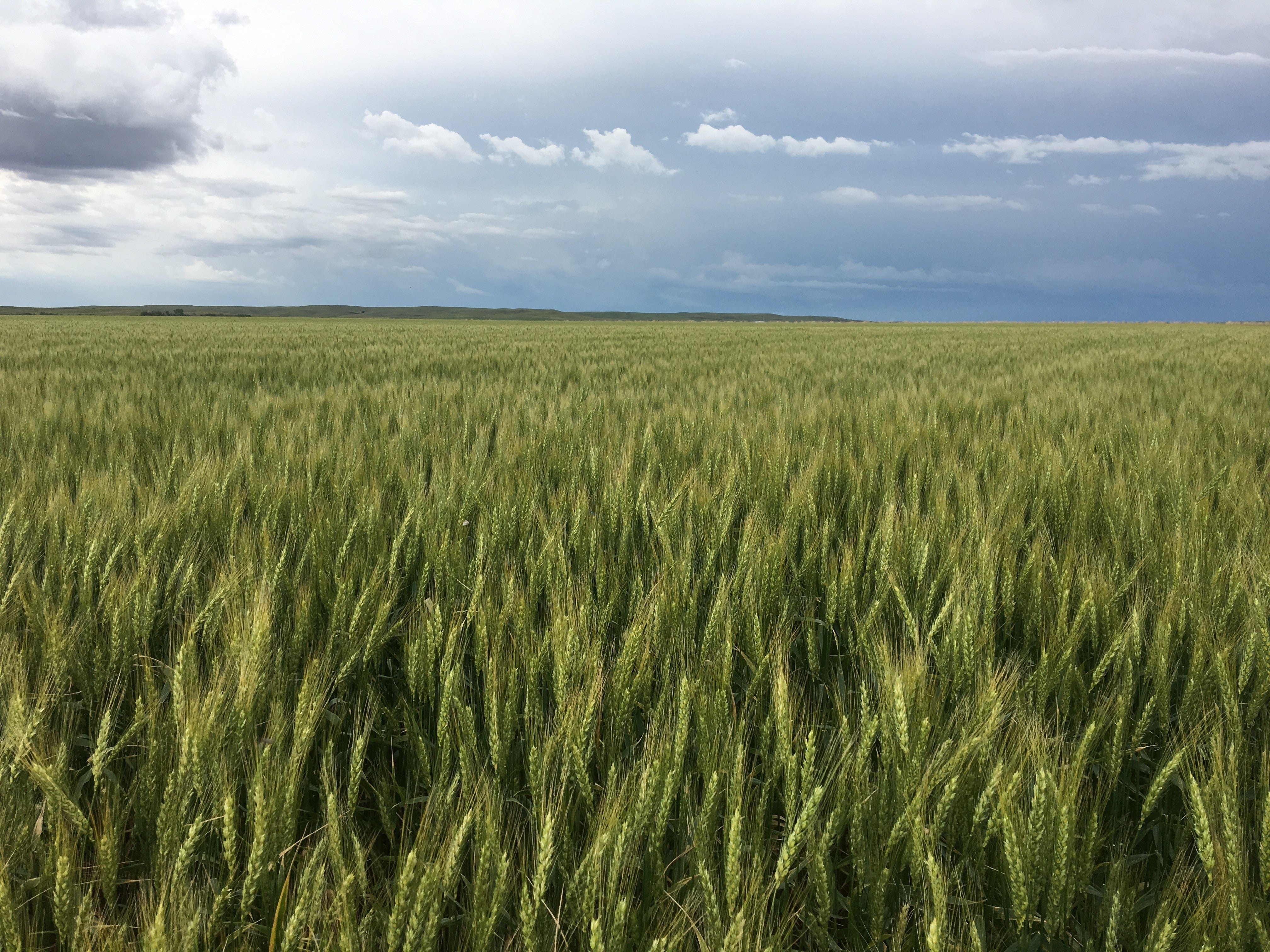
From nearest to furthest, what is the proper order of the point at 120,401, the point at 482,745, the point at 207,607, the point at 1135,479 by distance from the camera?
the point at 482,745 → the point at 207,607 → the point at 1135,479 → the point at 120,401

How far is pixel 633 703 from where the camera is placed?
1094 millimetres

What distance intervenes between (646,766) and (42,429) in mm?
3703

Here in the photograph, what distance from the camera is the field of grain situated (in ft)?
2.64

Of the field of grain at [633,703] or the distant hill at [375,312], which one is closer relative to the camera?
the field of grain at [633,703]

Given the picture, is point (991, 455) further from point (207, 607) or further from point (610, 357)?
point (610, 357)

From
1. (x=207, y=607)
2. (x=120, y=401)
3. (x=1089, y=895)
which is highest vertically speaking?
(x=120, y=401)

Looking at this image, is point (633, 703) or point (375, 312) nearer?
point (633, 703)

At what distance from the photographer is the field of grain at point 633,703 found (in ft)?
2.64

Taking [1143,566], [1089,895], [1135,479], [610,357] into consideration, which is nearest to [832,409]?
[1135,479]

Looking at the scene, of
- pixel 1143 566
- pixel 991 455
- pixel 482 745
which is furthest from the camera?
pixel 991 455

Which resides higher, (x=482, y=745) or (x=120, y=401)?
(x=120, y=401)

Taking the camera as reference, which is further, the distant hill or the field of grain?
the distant hill

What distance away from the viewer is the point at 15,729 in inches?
37.0

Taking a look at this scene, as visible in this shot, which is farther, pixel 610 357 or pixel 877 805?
pixel 610 357
